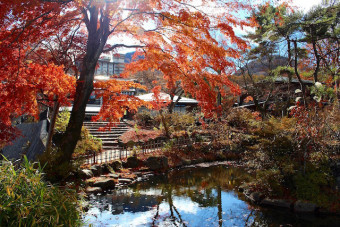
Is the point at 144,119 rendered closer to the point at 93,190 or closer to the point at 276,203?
the point at 93,190

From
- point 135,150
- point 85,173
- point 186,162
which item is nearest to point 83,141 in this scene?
point 135,150

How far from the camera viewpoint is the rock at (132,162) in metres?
11.6

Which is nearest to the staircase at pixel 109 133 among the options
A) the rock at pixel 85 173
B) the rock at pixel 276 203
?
the rock at pixel 85 173

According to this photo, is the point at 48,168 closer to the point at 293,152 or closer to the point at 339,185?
the point at 293,152

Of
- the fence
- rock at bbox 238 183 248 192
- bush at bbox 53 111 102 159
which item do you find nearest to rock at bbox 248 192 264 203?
rock at bbox 238 183 248 192

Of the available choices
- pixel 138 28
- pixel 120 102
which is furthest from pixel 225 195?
pixel 138 28

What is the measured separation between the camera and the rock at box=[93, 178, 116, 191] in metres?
8.82

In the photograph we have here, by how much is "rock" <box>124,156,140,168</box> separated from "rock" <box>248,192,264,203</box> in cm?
530

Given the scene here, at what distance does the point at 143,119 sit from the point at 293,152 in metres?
13.8

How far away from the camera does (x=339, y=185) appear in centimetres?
743

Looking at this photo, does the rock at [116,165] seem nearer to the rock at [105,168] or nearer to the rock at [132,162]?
the rock at [105,168]

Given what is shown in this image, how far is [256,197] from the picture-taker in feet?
25.7

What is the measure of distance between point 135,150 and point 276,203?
691cm

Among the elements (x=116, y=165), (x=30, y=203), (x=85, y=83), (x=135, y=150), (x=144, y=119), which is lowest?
(x=116, y=165)
